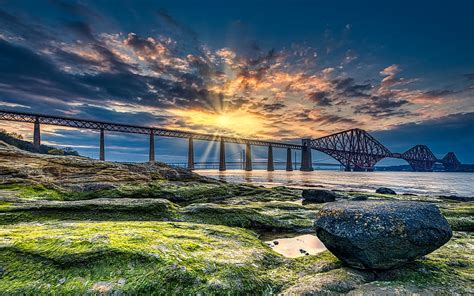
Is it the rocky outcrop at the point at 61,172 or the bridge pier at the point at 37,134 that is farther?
the bridge pier at the point at 37,134

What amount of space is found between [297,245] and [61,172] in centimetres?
2281

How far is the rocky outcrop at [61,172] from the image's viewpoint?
1956cm

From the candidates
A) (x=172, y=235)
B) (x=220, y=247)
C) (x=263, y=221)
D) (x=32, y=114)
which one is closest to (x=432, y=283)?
(x=220, y=247)

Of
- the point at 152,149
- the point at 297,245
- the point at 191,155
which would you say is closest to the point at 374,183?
the point at 297,245

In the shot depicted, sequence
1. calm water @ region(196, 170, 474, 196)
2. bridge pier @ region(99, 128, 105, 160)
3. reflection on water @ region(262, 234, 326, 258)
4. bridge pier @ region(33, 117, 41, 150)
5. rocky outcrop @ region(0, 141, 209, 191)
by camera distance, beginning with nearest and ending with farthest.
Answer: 1. reflection on water @ region(262, 234, 326, 258)
2. rocky outcrop @ region(0, 141, 209, 191)
3. calm water @ region(196, 170, 474, 196)
4. bridge pier @ region(33, 117, 41, 150)
5. bridge pier @ region(99, 128, 105, 160)

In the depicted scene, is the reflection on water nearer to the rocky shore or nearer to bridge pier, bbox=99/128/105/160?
the rocky shore

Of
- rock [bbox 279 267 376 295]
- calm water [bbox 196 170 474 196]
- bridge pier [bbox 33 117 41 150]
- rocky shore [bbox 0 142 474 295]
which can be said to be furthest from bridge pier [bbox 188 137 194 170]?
rock [bbox 279 267 376 295]

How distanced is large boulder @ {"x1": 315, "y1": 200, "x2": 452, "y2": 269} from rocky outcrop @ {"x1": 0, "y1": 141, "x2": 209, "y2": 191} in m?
20.7

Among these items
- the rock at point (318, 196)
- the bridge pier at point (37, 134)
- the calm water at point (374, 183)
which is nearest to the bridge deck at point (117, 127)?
the bridge pier at point (37, 134)

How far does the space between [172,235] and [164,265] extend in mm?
2393

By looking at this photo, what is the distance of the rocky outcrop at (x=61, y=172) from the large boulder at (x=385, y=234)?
67.9 ft

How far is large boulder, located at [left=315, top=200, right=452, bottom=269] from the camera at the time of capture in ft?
21.6

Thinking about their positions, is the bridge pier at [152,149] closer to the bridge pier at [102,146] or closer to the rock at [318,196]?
the bridge pier at [102,146]

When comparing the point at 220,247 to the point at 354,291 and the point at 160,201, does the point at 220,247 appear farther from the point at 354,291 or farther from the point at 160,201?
the point at 160,201
